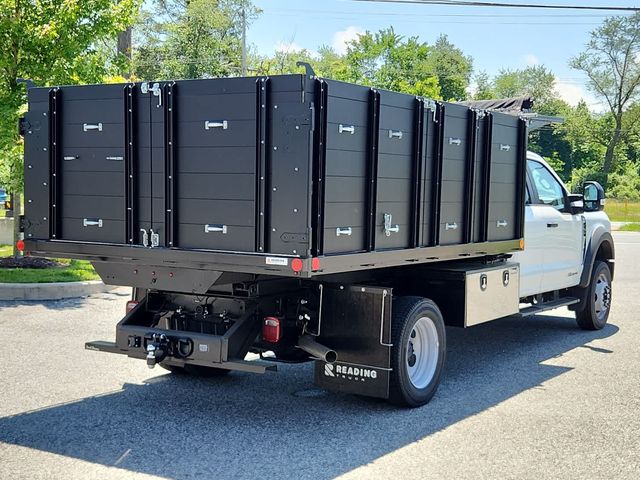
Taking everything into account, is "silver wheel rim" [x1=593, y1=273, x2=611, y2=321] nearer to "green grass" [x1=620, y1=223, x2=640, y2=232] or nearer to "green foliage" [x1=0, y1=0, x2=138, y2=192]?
"green foliage" [x1=0, y1=0, x2=138, y2=192]

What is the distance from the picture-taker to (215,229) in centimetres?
612

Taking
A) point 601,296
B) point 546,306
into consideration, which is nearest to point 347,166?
point 546,306

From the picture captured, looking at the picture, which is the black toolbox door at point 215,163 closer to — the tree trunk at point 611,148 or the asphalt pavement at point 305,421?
the asphalt pavement at point 305,421

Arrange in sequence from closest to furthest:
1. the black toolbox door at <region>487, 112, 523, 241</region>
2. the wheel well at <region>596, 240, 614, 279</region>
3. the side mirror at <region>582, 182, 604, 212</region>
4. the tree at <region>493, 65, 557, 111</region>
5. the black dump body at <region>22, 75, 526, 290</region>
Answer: the black dump body at <region>22, 75, 526, 290</region> → the black toolbox door at <region>487, 112, 523, 241</region> → the side mirror at <region>582, 182, 604, 212</region> → the wheel well at <region>596, 240, 614, 279</region> → the tree at <region>493, 65, 557, 111</region>

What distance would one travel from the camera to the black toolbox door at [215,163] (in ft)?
19.5

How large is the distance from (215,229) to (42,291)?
657 centimetres

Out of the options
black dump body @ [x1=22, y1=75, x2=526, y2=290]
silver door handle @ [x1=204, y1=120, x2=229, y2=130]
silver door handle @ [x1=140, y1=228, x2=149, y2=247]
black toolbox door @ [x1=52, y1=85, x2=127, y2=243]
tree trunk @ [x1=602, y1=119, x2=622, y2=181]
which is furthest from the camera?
tree trunk @ [x1=602, y1=119, x2=622, y2=181]

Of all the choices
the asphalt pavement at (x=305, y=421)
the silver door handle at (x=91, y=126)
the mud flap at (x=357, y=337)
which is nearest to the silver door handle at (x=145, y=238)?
the silver door handle at (x=91, y=126)

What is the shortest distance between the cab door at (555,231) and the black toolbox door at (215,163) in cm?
433

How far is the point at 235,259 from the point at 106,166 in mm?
1428

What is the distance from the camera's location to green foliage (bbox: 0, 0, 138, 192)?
1324 centimetres

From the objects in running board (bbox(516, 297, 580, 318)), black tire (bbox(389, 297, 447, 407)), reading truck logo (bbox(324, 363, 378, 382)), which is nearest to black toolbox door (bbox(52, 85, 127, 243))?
reading truck logo (bbox(324, 363, 378, 382))

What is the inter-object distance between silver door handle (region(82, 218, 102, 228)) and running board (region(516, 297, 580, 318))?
4477 mm

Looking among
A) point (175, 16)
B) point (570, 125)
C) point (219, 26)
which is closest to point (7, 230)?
point (219, 26)
